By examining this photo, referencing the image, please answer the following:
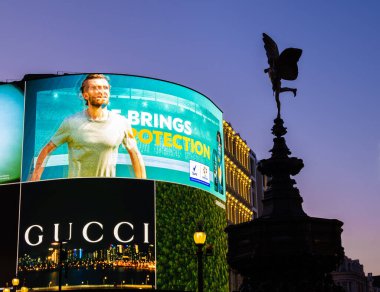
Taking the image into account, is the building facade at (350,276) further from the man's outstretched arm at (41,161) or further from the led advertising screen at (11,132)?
the man's outstretched arm at (41,161)

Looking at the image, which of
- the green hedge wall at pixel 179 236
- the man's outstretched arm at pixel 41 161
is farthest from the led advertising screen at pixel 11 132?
the green hedge wall at pixel 179 236

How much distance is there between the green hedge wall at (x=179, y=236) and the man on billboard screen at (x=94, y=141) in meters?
3.66

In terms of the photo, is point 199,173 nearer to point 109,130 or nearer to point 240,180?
point 109,130

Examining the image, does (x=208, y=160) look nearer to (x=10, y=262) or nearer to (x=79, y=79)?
(x=79, y=79)

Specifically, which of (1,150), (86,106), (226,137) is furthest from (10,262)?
(226,137)

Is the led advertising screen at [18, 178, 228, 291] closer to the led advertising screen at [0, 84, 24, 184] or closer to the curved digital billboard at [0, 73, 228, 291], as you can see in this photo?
the curved digital billboard at [0, 73, 228, 291]

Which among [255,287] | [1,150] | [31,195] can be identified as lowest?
[255,287]

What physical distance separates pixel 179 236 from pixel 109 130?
1157 centimetres

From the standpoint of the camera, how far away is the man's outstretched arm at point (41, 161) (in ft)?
225

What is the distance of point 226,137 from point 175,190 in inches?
764

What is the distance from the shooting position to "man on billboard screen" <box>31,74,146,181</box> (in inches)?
2670

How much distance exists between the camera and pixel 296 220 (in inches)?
590

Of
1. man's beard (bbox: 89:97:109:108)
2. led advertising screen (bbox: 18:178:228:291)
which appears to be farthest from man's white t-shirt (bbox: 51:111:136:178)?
led advertising screen (bbox: 18:178:228:291)

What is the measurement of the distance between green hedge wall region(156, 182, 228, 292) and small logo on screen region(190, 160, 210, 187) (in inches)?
45.1
